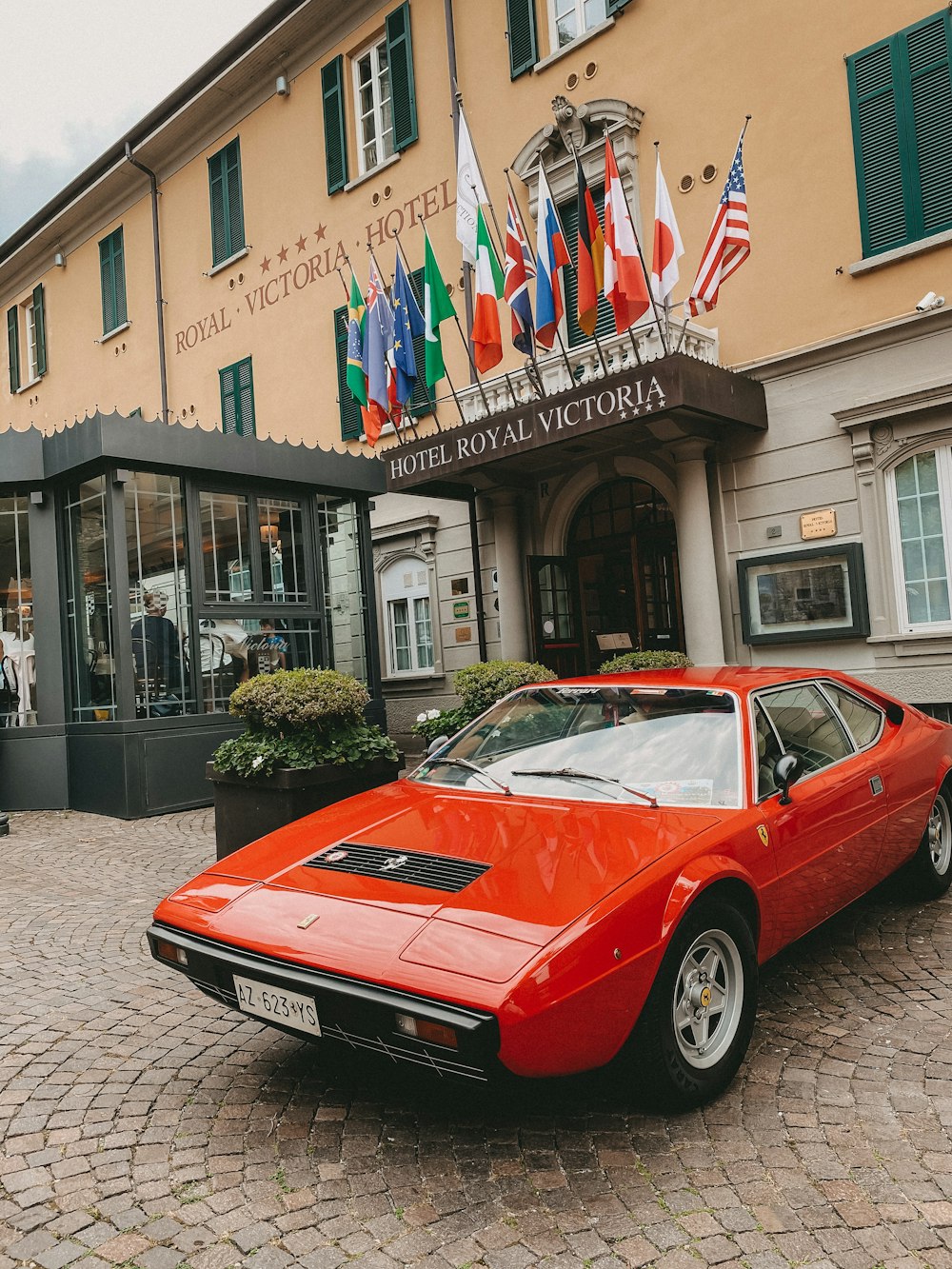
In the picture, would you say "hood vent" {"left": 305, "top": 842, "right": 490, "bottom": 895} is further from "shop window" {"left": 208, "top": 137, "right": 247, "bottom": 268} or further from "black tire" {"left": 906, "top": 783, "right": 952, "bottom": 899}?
"shop window" {"left": 208, "top": 137, "right": 247, "bottom": 268}

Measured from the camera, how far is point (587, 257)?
401 inches

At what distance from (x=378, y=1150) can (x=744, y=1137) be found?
1139mm

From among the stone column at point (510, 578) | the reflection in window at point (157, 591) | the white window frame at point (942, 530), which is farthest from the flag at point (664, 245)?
the reflection in window at point (157, 591)

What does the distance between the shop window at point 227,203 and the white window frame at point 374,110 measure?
318cm

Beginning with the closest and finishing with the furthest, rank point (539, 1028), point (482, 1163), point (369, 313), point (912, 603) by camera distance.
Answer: point (539, 1028)
point (482, 1163)
point (912, 603)
point (369, 313)

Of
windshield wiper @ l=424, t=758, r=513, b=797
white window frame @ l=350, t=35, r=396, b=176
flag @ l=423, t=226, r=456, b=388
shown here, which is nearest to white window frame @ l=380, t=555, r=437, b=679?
flag @ l=423, t=226, r=456, b=388

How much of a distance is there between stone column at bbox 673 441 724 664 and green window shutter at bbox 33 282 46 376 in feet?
60.8

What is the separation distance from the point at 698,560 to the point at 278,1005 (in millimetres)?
8888

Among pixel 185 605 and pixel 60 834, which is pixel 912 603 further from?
pixel 60 834

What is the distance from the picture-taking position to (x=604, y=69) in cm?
1234

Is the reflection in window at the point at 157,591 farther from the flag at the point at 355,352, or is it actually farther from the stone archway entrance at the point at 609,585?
the stone archway entrance at the point at 609,585

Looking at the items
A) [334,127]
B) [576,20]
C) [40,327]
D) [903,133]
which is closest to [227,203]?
[334,127]

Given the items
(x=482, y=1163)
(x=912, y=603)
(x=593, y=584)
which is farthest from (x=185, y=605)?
(x=482, y=1163)

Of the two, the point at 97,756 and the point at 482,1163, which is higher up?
the point at 97,756
